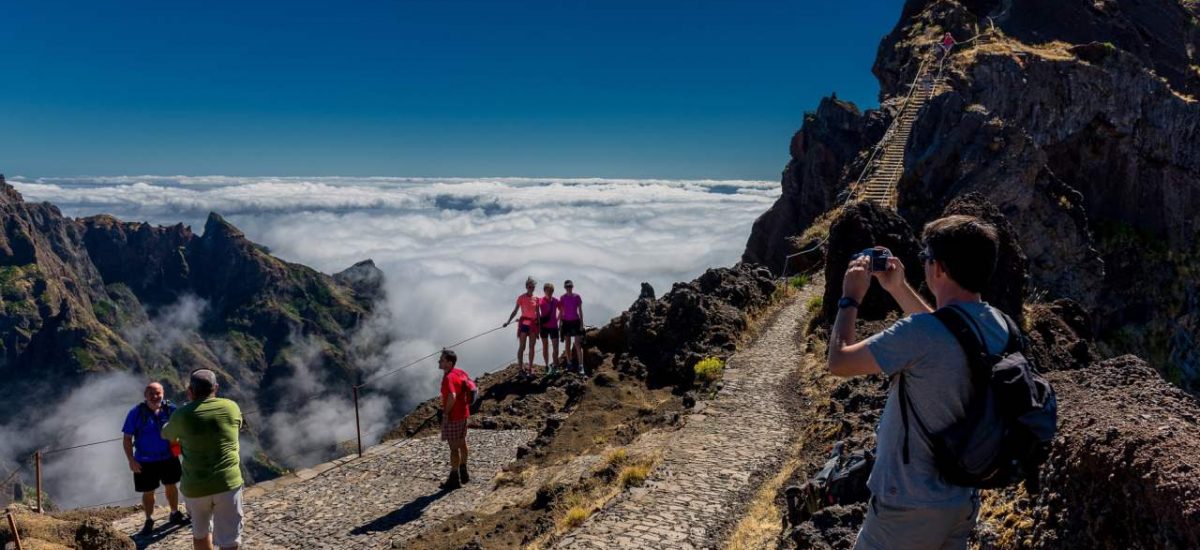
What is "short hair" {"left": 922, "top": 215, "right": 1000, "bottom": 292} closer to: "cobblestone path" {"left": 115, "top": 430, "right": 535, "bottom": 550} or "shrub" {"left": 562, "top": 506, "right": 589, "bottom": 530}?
"shrub" {"left": 562, "top": 506, "right": 589, "bottom": 530}

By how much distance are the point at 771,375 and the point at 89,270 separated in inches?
8657

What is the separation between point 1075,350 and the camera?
479 inches

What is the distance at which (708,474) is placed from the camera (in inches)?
385

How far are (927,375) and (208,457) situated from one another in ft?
22.2

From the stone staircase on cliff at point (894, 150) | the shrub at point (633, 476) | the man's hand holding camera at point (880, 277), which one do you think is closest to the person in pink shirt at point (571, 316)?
the shrub at point (633, 476)

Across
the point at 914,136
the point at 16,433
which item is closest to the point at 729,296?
the point at 914,136

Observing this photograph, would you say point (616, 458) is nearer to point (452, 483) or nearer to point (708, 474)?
point (708, 474)

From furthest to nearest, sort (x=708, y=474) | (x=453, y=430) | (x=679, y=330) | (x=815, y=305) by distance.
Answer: (x=815, y=305), (x=679, y=330), (x=453, y=430), (x=708, y=474)

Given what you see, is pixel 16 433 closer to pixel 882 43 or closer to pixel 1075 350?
pixel 882 43

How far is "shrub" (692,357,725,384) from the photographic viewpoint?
15.1 metres

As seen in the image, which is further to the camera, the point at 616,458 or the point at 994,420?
the point at 616,458

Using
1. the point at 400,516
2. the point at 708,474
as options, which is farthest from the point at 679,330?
the point at 400,516

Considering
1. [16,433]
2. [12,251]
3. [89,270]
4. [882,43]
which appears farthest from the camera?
[89,270]

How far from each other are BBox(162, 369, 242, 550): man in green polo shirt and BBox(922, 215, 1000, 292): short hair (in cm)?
667
